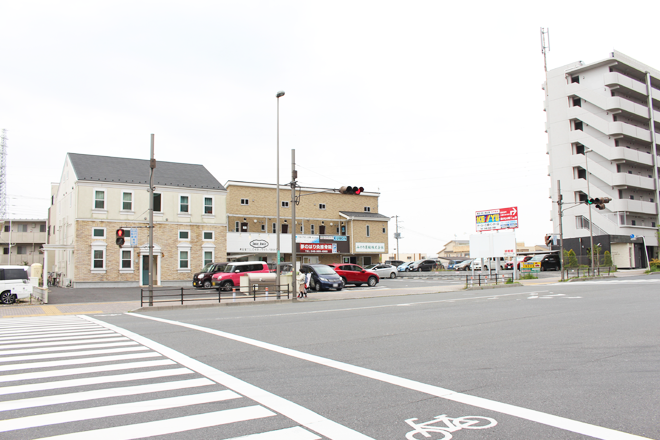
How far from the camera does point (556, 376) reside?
6.39 meters

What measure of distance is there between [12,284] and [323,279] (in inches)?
669

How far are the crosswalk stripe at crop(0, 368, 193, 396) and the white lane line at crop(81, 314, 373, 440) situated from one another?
40cm

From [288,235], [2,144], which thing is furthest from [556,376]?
[2,144]

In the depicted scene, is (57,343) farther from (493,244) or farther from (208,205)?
(493,244)

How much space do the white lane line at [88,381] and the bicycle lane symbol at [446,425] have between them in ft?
12.8

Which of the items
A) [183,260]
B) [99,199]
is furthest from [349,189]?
[99,199]

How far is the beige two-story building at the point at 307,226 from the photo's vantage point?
154ft

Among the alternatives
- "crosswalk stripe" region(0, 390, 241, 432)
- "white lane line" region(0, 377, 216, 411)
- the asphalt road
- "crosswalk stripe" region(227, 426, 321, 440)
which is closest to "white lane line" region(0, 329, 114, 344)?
the asphalt road

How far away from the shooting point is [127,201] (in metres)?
37.0

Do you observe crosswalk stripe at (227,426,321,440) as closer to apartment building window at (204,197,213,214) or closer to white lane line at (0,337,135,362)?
white lane line at (0,337,135,362)

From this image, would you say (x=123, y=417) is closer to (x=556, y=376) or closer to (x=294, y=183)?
(x=556, y=376)

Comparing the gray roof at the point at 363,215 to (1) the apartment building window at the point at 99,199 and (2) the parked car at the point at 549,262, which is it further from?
(1) the apartment building window at the point at 99,199

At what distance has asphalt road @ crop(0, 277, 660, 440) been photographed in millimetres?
4523

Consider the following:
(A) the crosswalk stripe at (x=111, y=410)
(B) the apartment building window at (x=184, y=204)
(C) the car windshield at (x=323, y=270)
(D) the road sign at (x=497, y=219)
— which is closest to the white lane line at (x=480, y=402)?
(A) the crosswalk stripe at (x=111, y=410)
